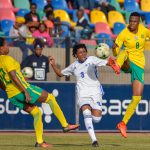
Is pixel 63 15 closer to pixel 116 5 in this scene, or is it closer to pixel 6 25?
pixel 6 25

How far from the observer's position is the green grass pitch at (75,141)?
14812 mm

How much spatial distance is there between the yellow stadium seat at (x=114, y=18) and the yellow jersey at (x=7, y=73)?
43.7 ft

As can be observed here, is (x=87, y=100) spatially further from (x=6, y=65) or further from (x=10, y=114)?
(x=10, y=114)

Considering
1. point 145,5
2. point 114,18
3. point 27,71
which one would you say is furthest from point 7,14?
point 145,5

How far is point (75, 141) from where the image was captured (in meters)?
16.7

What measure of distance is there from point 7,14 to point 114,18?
394 centimetres

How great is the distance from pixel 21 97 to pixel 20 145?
1.09 m

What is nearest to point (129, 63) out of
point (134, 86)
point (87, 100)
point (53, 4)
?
point (134, 86)

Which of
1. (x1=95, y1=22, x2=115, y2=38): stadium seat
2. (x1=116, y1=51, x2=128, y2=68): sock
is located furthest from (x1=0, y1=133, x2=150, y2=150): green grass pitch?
(x1=95, y1=22, x2=115, y2=38): stadium seat

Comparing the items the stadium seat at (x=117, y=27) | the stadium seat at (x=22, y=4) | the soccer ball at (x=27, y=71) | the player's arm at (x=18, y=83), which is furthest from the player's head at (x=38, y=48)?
the stadium seat at (x=117, y=27)

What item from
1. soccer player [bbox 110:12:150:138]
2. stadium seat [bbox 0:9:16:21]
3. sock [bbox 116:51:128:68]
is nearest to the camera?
sock [bbox 116:51:128:68]

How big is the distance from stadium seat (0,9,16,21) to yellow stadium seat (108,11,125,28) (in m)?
3.71

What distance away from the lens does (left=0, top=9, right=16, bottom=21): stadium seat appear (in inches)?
1003

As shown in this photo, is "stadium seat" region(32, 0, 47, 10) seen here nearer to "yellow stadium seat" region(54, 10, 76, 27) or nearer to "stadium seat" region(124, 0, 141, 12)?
"yellow stadium seat" region(54, 10, 76, 27)
